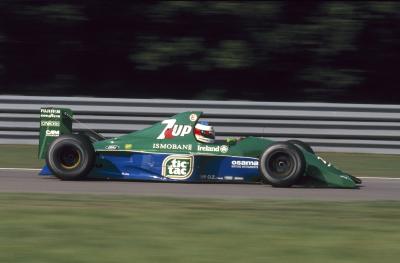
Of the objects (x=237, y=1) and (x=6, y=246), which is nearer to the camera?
(x=6, y=246)

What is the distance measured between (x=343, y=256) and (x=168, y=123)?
15.1 ft

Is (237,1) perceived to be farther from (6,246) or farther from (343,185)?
(6,246)

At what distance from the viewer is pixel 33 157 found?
12.8 meters

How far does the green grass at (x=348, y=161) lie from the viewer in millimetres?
11961

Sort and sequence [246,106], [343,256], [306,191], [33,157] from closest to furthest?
[343,256] → [306,191] → [33,157] → [246,106]

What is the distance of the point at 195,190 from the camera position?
32.8 feet

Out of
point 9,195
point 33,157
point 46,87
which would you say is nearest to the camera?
point 9,195

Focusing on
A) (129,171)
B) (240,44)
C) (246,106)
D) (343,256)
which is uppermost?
(240,44)

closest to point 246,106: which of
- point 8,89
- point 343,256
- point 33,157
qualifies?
point 33,157

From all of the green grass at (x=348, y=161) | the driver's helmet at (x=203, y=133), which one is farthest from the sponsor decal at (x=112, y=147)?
the green grass at (x=348, y=161)

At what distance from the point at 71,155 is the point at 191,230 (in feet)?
12.1

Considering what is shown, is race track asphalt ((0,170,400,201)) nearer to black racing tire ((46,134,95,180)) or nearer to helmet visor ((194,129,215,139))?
black racing tire ((46,134,95,180))

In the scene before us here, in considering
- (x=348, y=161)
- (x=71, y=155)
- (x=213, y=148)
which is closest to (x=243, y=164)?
(x=213, y=148)

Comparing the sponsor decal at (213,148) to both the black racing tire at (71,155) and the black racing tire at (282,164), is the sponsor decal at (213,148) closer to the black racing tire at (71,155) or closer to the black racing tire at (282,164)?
the black racing tire at (282,164)
